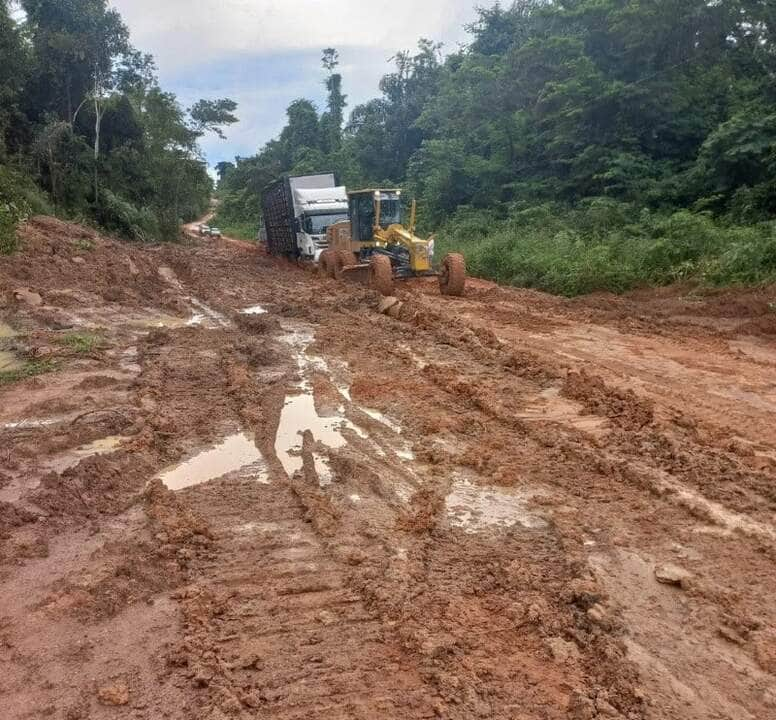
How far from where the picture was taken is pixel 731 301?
482 inches

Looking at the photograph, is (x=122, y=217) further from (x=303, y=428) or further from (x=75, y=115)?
(x=303, y=428)

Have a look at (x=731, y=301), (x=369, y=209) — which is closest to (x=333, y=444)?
(x=731, y=301)

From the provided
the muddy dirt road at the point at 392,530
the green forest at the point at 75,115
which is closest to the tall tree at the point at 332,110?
the green forest at the point at 75,115

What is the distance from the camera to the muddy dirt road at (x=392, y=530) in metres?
3.32

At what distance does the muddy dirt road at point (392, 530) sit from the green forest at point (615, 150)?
17.4 feet

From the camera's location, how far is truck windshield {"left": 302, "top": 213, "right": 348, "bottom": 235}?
76.5 feet

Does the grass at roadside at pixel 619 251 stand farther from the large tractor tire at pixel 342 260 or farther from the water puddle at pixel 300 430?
the water puddle at pixel 300 430

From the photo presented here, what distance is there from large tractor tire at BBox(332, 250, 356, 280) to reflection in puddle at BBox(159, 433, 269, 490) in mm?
11811

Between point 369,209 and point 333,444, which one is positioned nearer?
point 333,444

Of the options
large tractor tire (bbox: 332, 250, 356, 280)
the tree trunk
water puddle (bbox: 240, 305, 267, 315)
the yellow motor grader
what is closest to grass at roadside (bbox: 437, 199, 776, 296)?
the yellow motor grader

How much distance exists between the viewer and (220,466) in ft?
20.5

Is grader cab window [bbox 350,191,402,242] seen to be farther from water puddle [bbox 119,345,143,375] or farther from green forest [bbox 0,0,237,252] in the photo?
green forest [bbox 0,0,237,252]

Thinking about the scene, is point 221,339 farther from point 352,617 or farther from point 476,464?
point 352,617

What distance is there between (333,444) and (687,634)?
3763 millimetres
